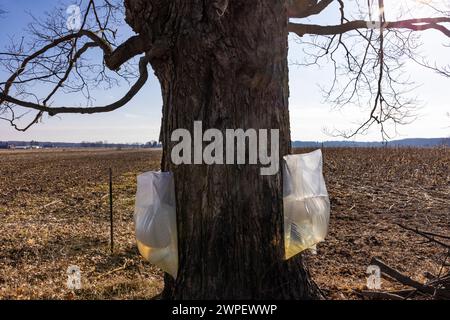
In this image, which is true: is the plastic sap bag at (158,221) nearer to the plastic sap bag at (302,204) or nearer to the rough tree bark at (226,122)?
the rough tree bark at (226,122)

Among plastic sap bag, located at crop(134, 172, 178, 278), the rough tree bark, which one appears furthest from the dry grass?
plastic sap bag, located at crop(134, 172, 178, 278)

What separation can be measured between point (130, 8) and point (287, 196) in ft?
6.00

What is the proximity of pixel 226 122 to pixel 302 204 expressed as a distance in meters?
0.86

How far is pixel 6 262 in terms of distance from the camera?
534cm

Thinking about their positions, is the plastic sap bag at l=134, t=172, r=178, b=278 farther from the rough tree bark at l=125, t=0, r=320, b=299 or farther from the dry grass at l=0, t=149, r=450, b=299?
the dry grass at l=0, t=149, r=450, b=299

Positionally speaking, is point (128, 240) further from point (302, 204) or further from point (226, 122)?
point (226, 122)

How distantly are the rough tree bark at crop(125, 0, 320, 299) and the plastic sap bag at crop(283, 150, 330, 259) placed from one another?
103mm

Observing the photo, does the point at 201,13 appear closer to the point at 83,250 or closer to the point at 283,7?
the point at 283,7

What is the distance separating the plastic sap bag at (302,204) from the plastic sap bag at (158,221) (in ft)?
2.66

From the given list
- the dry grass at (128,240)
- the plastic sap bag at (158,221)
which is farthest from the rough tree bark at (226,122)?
the dry grass at (128,240)

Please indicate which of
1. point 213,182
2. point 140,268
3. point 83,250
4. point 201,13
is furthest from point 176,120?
point 83,250

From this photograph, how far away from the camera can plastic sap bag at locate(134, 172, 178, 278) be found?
2.87 m

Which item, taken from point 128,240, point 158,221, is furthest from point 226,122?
point 128,240

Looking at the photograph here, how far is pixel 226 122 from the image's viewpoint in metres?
2.82
